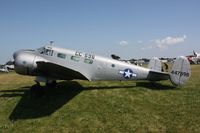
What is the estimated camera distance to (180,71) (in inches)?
618

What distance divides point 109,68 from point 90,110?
483cm

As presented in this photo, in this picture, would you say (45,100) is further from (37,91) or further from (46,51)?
(46,51)

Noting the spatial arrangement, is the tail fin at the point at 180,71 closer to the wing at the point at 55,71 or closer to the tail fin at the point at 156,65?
the tail fin at the point at 156,65

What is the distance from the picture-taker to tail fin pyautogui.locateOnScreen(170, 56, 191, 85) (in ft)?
50.9

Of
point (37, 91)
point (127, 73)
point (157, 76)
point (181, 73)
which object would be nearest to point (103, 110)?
point (37, 91)

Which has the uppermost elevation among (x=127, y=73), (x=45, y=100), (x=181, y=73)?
(x=181, y=73)

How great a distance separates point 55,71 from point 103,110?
390cm

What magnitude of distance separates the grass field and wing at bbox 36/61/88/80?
117 centimetres

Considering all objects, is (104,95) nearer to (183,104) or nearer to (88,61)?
(88,61)

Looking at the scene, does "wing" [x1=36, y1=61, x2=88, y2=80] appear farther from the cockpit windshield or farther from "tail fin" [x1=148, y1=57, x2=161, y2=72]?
"tail fin" [x1=148, y1=57, x2=161, y2=72]

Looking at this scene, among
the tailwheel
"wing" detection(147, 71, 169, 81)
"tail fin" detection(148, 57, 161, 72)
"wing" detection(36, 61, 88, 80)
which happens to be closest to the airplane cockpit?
"wing" detection(36, 61, 88, 80)

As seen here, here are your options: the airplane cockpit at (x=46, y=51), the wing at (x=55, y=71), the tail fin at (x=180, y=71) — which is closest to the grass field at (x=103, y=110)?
the tail fin at (x=180, y=71)

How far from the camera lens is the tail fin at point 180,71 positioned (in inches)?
611

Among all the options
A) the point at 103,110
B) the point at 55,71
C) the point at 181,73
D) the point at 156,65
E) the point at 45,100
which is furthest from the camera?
the point at 156,65
